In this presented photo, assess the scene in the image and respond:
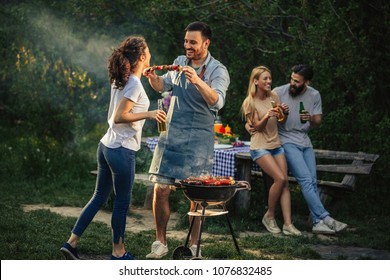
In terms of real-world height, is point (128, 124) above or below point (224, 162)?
above

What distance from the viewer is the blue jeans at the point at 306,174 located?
8.70 m

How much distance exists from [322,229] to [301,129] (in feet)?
3.72

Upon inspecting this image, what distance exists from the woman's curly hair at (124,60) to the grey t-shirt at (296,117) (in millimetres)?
2848

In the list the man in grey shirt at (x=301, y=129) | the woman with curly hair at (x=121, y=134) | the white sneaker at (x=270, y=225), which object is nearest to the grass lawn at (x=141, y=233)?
the white sneaker at (x=270, y=225)

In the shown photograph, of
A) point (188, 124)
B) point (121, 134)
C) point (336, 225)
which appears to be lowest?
point (336, 225)

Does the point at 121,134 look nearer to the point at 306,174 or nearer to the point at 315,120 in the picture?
the point at 306,174

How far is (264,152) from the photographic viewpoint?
28.9ft

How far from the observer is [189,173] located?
6840mm

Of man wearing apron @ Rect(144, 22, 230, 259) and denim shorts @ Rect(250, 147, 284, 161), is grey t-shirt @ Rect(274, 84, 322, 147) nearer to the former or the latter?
denim shorts @ Rect(250, 147, 284, 161)

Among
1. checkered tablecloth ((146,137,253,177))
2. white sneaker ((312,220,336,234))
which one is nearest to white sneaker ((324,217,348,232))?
white sneaker ((312,220,336,234))

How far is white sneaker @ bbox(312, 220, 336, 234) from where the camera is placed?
8.56 m

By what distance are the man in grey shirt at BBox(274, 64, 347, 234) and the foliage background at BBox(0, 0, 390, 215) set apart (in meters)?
1.61

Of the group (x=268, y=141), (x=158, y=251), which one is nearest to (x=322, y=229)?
(x=268, y=141)

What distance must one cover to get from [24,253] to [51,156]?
507 cm
